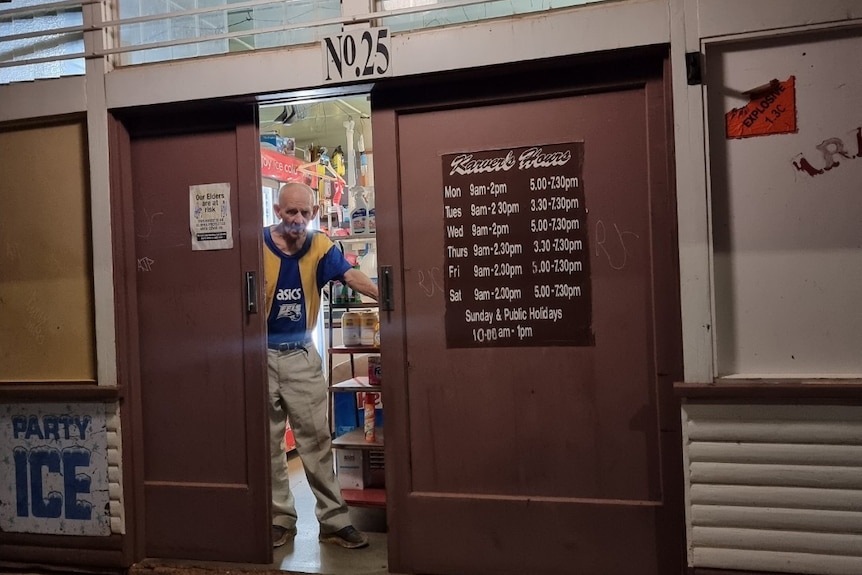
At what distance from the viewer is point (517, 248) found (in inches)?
106

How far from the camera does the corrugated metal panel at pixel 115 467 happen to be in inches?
119

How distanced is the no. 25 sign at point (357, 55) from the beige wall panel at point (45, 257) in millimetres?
1297

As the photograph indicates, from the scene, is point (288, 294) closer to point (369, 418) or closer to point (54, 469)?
point (369, 418)

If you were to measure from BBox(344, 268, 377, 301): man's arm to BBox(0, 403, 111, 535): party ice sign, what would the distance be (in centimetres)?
134

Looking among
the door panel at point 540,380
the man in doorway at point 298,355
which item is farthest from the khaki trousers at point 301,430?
the door panel at point 540,380

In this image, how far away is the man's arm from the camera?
3404 mm

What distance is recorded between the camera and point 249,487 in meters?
3.00

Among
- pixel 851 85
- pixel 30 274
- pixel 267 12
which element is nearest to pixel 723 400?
pixel 851 85

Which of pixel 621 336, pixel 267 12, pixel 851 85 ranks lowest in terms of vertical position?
pixel 621 336

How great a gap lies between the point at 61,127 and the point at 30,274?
0.73 metres

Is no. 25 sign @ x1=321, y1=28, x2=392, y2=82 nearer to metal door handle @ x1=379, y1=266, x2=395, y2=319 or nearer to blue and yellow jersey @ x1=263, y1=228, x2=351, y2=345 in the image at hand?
metal door handle @ x1=379, y1=266, x2=395, y2=319

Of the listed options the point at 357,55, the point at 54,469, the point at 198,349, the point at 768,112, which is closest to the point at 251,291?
the point at 198,349

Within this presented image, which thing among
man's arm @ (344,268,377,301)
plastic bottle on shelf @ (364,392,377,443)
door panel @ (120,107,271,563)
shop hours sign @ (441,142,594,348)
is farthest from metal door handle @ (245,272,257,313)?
plastic bottle on shelf @ (364,392,377,443)

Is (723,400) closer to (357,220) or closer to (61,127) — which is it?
(357,220)
